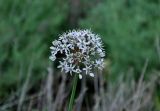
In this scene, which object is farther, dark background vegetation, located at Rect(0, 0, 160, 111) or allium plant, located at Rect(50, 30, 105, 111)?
dark background vegetation, located at Rect(0, 0, 160, 111)

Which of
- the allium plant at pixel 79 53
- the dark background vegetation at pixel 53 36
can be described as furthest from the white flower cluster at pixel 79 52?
the dark background vegetation at pixel 53 36

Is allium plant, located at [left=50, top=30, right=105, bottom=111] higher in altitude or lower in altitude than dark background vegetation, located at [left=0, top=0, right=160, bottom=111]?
lower

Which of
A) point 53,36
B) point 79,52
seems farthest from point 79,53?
point 53,36

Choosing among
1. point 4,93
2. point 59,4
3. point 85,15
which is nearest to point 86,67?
point 4,93

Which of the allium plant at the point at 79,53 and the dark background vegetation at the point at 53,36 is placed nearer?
the allium plant at the point at 79,53

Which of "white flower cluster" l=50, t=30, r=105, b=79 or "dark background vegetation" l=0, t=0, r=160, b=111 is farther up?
"dark background vegetation" l=0, t=0, r=160, b=111

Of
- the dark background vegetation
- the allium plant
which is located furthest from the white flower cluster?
the dark background vegetation

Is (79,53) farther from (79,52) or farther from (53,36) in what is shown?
(53,36)

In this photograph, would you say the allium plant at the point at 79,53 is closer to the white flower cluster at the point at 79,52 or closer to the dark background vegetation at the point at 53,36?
the white flower cluster at the point at 79,52

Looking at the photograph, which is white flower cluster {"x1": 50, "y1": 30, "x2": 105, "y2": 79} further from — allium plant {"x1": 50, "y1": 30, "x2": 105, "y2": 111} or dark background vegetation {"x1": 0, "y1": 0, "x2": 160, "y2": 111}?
dark background vegetation {"x1": 0, "y1": 0, "x2": 160, "y2": 111}
